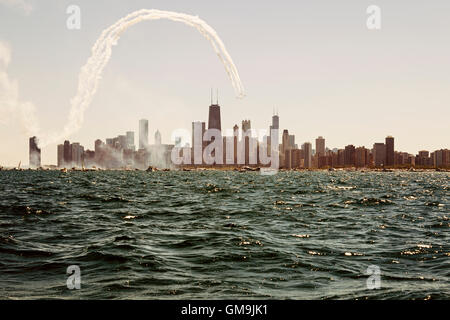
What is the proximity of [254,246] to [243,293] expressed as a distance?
7.18m

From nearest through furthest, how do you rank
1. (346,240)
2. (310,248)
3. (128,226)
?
(310,248) → (346,240) → (128,226)

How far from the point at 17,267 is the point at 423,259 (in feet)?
57.9

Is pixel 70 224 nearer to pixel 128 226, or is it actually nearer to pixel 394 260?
pixel 128 226

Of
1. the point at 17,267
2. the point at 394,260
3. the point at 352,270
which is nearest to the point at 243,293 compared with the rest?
the point at 352,270

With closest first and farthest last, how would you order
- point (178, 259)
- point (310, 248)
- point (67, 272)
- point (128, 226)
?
point (67, 272)
point (178, 259)
point (310, 248)
point (128, 226)

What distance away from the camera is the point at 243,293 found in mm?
12039

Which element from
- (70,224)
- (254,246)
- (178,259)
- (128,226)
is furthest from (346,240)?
(70,224)

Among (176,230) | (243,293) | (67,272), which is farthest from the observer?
(176,230)

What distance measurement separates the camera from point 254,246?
62.8 ft
